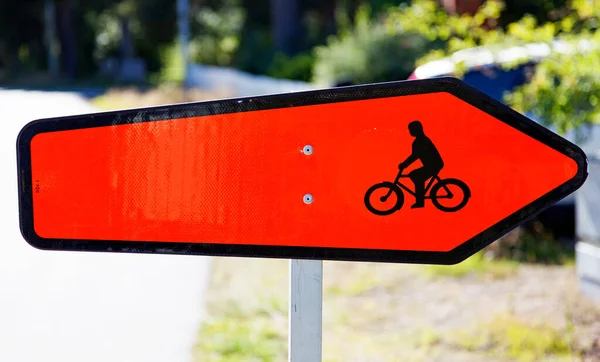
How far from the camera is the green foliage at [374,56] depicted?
53.3ft

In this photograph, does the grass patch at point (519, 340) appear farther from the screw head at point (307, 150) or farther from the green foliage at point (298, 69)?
the green foliage at point (298, 69)

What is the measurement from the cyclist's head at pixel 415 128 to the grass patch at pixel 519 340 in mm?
3231

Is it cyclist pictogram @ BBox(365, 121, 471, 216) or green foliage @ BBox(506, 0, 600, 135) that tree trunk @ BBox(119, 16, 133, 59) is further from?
cyclist pictogram @ BBox(365, 121, 471, 216)

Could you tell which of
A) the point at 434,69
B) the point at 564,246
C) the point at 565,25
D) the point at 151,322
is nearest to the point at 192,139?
the point at 151,322

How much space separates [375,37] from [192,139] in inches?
597

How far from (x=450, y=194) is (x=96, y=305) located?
465cm

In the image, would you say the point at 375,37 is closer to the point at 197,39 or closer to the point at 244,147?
the point at 244,147

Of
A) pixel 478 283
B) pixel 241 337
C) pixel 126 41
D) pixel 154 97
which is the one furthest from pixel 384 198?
pixel 126 41

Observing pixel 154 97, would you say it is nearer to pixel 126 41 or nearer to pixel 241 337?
pixel 241 337

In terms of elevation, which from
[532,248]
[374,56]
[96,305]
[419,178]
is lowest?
[419,178]

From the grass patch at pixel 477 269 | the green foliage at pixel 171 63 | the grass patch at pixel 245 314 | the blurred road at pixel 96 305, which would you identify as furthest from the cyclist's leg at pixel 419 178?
the green foliage at pixel 171 63

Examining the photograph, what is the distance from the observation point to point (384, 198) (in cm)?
192

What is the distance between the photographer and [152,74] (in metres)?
63.9

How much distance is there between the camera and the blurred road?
512 cm
